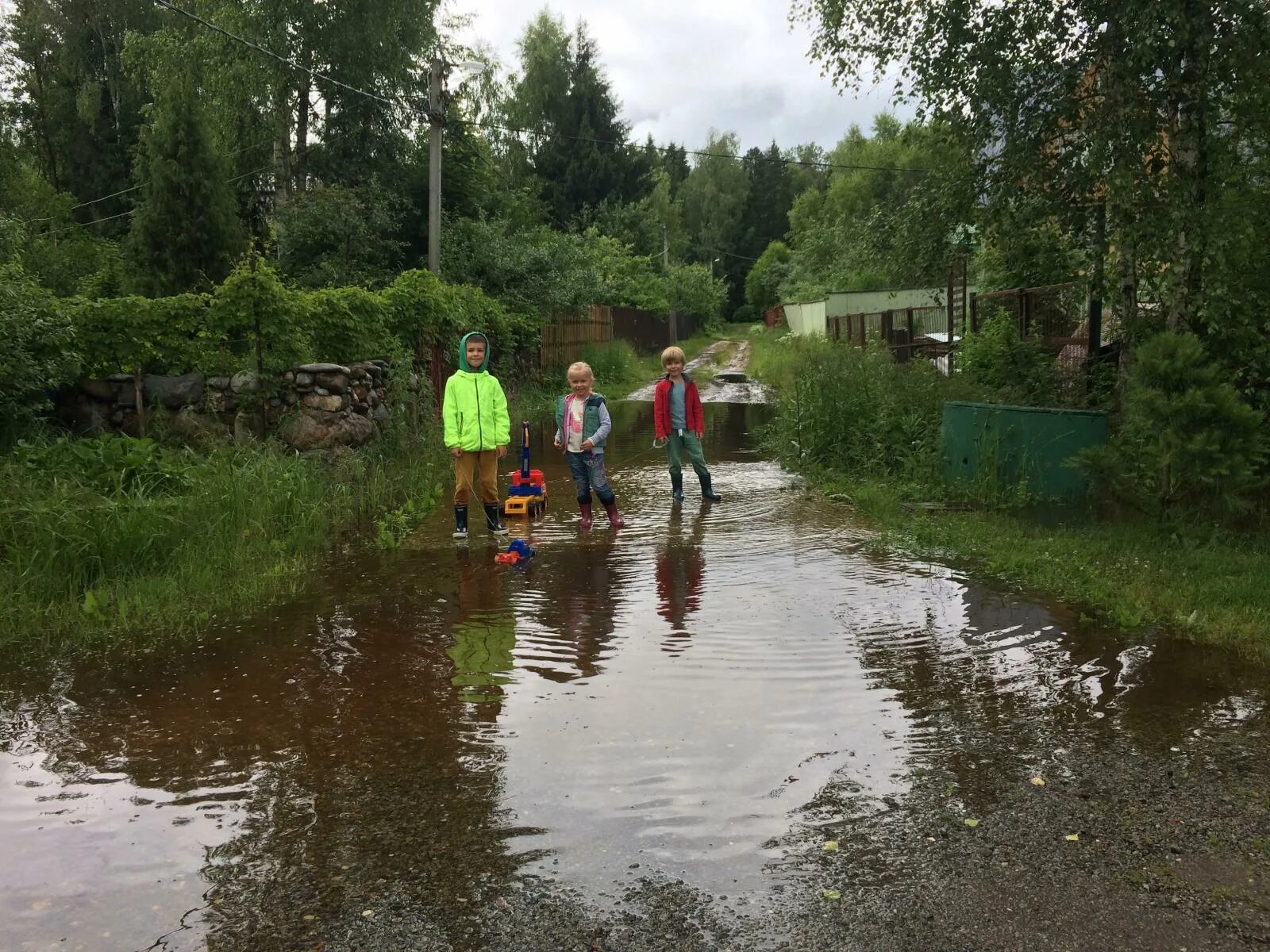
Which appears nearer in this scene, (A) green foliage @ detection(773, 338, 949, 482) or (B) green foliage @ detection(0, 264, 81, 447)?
(B) green foliage @ detection(0, 264, 81, 447)

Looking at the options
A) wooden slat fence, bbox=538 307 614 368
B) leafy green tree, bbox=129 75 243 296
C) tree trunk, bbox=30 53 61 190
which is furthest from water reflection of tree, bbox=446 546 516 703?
tree trunk, bbox=30 53 61 190

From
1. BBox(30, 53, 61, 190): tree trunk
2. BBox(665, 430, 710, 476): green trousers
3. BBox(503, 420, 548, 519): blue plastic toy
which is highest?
BBox(30, 53, 61, 190): tree trunk

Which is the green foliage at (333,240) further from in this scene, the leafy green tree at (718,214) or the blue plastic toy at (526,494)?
the leafy green tree at (718,214)

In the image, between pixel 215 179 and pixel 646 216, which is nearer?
pixel 215 179

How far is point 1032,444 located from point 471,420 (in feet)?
16.9

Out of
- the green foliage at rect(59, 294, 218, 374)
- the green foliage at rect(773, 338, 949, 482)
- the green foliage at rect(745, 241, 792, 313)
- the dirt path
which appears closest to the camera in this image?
the green foliage at rect(59, 294, 218, 374)

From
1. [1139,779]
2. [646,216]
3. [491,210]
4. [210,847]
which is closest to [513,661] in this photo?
[210,847]

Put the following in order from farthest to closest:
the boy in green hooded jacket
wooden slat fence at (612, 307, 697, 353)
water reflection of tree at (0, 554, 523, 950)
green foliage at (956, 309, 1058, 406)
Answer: wooden slat fence at (612, 307, 697, 353) → green foliage at (956, 309, 1058, 406) → the boy in green hooded jacket → water reflection of tree at (0, 554, 523, 950)

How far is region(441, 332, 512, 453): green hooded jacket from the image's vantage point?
819cm

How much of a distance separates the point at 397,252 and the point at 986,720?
2007 centimetres

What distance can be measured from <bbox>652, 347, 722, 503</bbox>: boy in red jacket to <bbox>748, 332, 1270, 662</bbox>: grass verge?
1.51m

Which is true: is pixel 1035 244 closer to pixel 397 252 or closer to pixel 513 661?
pixel 513 661

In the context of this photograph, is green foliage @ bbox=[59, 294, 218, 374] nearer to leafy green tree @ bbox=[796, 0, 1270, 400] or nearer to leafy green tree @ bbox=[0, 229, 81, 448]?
leafy green tree @ bbox=[0, 229, 81, 448]

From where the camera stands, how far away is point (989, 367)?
1227cm
